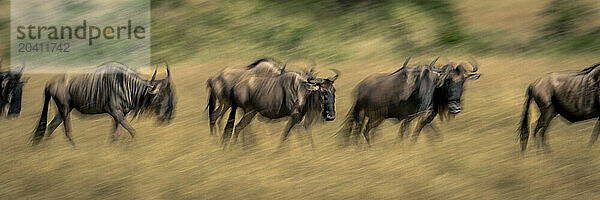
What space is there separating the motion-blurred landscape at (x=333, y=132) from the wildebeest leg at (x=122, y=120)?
0.16ft

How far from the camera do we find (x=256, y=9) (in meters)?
7.04

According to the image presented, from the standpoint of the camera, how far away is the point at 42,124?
23.2 feet

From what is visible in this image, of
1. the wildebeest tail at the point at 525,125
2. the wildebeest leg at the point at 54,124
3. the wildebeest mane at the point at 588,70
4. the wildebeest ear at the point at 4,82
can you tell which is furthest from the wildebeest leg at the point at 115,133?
the wildebeest mane at the point at 588,70

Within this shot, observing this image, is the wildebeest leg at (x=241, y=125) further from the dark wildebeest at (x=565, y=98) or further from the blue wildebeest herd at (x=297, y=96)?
the dark wildebeest at (x=565, y=98)

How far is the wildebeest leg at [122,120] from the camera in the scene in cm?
709

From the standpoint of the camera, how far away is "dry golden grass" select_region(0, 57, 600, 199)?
23.1ft

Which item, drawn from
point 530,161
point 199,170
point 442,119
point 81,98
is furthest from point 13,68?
point 530,161


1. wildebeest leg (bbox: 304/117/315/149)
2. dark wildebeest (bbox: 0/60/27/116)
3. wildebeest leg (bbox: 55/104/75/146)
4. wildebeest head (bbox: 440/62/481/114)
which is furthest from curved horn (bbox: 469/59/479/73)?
dark wildebeest (bbox: 0/60/27/116)

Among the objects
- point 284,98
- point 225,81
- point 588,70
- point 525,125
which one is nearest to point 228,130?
point 225,81

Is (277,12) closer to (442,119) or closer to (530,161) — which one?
(442,119)

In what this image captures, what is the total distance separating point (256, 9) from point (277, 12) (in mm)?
151

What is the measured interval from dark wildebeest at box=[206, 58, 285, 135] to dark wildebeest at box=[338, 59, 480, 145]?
25.0 inches

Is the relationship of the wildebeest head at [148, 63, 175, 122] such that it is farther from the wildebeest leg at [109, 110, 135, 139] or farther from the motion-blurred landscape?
the wildebeest leg at [109, 110, 135, 139]

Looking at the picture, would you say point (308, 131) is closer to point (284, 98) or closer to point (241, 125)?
point (284, 98)
